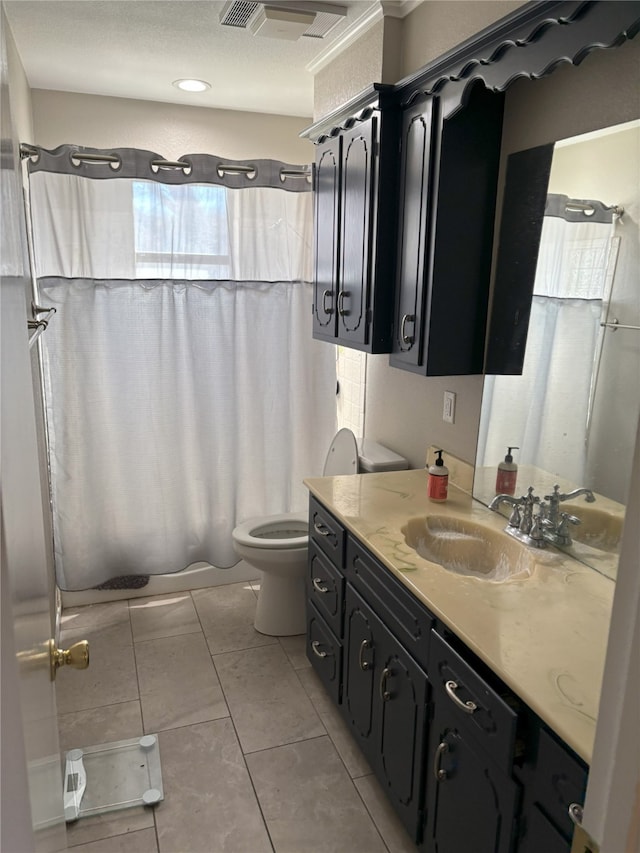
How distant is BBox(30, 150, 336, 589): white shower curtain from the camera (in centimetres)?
290

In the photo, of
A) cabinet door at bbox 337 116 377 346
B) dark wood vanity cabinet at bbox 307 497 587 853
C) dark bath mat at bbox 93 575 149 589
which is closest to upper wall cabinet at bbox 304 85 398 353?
cabinet door at bbox 337 116 377 346

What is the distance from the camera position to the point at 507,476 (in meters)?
2.07

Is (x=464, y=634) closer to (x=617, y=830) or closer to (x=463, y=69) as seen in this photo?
(x=617, y=830)

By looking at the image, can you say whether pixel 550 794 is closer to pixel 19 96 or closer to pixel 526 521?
pixel 526 521

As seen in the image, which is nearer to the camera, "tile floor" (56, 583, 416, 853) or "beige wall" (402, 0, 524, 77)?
"beige wall" (402, 0, 524, 77)

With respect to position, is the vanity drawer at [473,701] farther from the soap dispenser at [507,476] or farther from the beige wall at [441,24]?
the beige wall at [441,24]

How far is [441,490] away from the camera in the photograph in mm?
2221

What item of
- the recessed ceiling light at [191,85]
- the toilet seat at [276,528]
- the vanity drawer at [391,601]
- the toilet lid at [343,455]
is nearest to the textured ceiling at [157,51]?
the recessed ceiling light at [191,85]

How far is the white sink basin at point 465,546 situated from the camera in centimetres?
189

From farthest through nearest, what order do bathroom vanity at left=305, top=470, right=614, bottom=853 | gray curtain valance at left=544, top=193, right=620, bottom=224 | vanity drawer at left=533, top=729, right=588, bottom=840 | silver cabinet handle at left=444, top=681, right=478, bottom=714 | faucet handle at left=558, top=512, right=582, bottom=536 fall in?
faucet handle at left=558, top=512, right=582, bottom=536 → gray curtain valance at left=544, top=193, right=620, bottom=224 → silver cabinet handle at left=444, top=681, right=478, bottom=714 → bathroom vanity at left=305, top=470, right=614, bottom=853 → vanity drawer at left=533, top=729, right=588, bottom=840

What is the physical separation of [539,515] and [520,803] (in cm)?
82

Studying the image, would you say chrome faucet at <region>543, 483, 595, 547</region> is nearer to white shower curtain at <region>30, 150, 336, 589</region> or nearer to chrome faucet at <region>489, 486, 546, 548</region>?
chrome faucet at <region>489, 486, 546, 548</region>

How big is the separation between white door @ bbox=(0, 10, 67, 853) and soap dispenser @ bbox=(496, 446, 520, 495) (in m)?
1.48

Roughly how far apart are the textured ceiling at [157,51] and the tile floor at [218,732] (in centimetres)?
254
